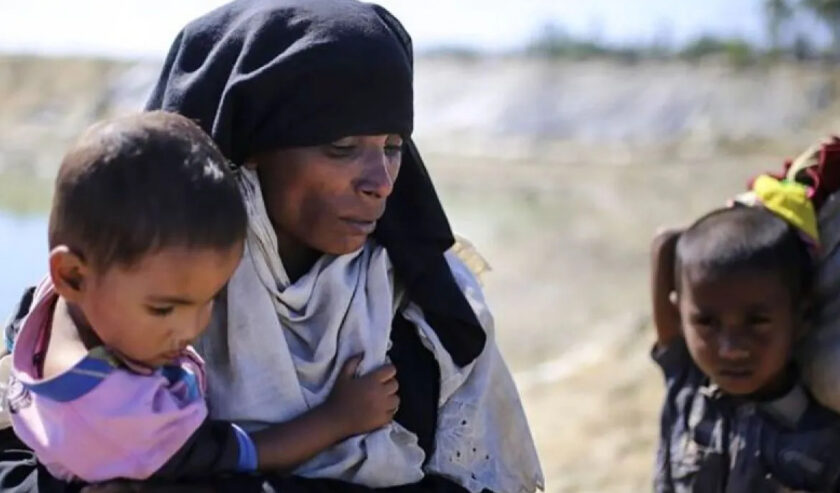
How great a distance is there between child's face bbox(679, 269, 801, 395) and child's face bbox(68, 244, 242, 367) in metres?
1.61

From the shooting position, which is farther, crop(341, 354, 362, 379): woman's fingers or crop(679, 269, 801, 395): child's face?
crop(679, 269, 801, 395): child's face

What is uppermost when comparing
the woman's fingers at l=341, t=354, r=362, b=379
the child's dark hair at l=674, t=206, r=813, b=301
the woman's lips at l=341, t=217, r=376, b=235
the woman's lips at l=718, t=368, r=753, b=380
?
the woman's lips at l=341, t=217, r=376, b=235

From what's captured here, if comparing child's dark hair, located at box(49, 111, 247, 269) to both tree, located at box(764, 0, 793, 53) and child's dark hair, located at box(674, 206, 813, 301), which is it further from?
tree, located at box(764, 0, 793, 53)

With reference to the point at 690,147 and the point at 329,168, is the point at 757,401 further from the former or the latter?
the point at 690,147

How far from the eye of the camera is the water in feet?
35.5

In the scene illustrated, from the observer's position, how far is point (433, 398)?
248 centimetres

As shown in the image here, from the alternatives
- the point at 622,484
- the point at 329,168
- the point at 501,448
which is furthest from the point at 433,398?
the point at 622,484

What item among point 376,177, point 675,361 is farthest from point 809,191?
point 376,177

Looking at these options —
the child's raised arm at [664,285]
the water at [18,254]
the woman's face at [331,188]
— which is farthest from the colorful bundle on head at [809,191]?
the water at [18,254]

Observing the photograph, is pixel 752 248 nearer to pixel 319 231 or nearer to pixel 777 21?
pixel 319 231

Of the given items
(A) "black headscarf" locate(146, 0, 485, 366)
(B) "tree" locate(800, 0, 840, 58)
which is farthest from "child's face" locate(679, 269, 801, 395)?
(B) "tree" locate(800, 0, 840, 58)

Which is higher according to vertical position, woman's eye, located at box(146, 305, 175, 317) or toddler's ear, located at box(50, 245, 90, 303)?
toddler's ear, located at box(50, 245, 90, 303)

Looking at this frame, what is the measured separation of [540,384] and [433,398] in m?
7.53

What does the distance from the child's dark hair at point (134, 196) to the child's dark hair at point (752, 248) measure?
164cm
